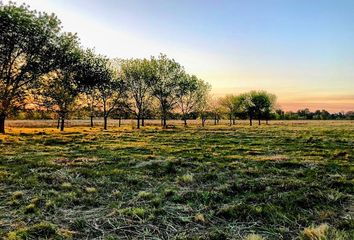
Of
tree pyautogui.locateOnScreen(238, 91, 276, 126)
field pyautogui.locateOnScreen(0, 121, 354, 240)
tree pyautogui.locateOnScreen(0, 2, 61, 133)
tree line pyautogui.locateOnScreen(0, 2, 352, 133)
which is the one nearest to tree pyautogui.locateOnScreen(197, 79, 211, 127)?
tree line pyautogui.locateOnScreen(0, 2, 352, 133)

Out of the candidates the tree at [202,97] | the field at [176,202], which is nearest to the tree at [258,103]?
the tree at [202,97]

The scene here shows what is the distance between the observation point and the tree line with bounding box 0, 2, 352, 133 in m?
42.4

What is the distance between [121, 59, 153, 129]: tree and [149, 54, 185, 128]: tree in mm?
1583

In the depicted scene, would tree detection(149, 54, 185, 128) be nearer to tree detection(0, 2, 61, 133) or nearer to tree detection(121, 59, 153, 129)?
tree detection(121, 59, 153, 129)

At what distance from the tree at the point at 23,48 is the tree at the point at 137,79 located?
31058 millimetres

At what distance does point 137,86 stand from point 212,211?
2871 inches

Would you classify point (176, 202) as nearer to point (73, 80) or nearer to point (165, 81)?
point (73, 80)

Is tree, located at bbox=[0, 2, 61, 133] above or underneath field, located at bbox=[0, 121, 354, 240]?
above

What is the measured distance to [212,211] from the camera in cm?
914

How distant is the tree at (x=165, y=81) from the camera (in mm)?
81562

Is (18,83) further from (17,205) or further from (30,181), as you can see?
(17,205)

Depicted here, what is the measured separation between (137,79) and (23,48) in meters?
37.1

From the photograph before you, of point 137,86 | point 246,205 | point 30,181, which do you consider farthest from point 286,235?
point 137,86

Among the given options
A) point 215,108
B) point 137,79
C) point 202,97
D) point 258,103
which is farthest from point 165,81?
point 258,103
